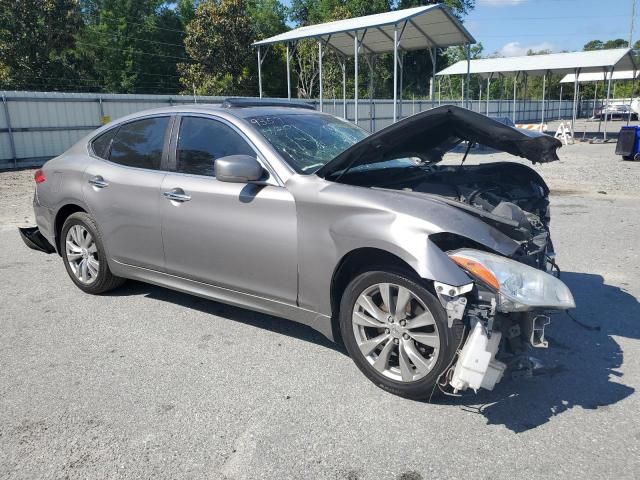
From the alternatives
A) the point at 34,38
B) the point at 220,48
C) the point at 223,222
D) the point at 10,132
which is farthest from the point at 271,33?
the point at 223,222

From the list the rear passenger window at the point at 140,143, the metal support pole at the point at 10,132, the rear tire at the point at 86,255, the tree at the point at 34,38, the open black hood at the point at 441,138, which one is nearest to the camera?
the open black hood at the point at 441,138

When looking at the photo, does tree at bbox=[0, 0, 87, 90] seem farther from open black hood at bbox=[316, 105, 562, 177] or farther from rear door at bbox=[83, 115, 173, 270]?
open black hood at bbox=[316, 105, 562, 177]

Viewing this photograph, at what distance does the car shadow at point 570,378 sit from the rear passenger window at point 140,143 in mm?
2972

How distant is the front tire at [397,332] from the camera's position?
3062 millimetres

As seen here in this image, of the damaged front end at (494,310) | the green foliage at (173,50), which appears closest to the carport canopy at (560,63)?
the green foliage at (173,50)

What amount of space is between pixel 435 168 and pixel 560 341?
1644 mm

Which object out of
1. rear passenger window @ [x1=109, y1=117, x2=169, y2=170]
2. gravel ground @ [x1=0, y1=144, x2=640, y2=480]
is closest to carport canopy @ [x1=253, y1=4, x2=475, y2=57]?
rear passenger window @ [x1=109, y1=117, x2=169, y2=170]

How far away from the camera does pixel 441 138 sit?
4070 millimetres

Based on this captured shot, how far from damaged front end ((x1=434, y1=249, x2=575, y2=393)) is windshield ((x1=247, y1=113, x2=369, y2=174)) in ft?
4.63

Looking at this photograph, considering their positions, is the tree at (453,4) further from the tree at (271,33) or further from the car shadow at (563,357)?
the car shadow at (563,357)

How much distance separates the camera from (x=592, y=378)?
353 cm

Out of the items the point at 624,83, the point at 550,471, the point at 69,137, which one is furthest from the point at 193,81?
the point at 624,83

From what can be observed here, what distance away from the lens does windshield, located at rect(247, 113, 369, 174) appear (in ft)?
12.9

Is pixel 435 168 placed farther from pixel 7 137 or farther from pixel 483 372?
pixel 7 137
